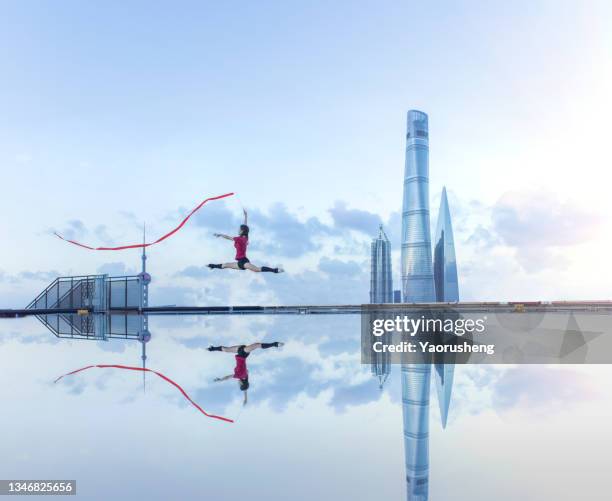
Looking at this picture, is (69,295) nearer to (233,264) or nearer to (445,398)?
(233,264)

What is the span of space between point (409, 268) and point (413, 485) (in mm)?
162013

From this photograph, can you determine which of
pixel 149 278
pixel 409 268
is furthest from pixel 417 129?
pixel 149 278

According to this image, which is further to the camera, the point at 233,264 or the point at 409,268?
the point at 409,268

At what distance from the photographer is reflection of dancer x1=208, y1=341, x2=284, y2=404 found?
1235 centimetres

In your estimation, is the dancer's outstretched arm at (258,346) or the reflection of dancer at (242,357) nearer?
the reflection of dancer at (242,357)

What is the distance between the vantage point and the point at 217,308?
71.9 metres

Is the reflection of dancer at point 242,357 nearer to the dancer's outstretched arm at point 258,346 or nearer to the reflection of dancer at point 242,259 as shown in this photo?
the dancer's outstretched arm at point 258,346

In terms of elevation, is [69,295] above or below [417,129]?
below

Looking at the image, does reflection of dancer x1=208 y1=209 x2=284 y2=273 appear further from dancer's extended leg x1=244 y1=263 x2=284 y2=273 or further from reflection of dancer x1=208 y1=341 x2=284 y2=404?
reflection of dancer x1=208 y1=341 x2=284 y2=404

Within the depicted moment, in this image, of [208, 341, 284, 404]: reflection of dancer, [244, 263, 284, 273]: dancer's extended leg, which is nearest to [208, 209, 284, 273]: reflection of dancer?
[244, 263, 284, 273]: dancer's extended leg

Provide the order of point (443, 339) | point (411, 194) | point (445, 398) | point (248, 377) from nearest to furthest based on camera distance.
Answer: point (445, 398), point (248, 377), point (443, 339), point (411, 194)

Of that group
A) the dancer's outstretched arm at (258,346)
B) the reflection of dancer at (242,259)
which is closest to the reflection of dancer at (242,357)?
the dancer's outstretched arm at (258,346)

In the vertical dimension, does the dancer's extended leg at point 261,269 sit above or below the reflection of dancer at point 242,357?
above

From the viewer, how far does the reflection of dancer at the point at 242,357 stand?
40.5 feet
